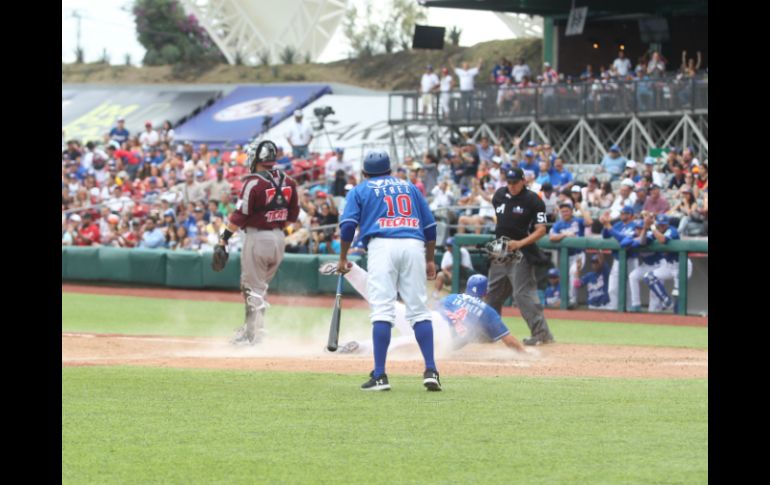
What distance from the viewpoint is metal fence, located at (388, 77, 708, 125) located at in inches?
1095

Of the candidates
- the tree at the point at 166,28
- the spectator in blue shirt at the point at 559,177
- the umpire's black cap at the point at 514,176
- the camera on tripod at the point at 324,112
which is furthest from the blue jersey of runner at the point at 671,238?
the tree at the point at 166,28

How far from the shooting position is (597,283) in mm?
20875

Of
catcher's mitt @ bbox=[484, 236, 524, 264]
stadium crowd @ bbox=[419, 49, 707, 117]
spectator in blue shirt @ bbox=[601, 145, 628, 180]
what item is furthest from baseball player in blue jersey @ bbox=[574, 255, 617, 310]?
stadium crowd @ bbox=[419, 49, 707, 117]

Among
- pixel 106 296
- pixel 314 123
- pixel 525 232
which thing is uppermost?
pixel 314 123

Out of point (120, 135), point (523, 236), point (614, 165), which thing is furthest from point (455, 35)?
point (523, 236)

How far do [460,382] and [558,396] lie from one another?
49.1 inches

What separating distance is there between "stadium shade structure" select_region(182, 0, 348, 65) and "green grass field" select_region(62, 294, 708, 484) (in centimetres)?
4214

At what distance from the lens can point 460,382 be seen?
408 inches

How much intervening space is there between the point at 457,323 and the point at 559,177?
1247cm

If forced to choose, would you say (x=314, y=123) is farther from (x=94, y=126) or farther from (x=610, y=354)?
(x=610, y=354)

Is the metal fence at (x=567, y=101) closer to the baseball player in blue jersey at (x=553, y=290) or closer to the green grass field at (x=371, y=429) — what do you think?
the baseball player in blue jersey at (x=553, y=290)

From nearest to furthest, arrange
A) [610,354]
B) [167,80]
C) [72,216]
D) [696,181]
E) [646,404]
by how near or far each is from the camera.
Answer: [646,404], [610,354], [696,181], [72,216], [167,80]

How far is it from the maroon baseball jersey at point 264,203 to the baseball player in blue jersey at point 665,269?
318 inches
